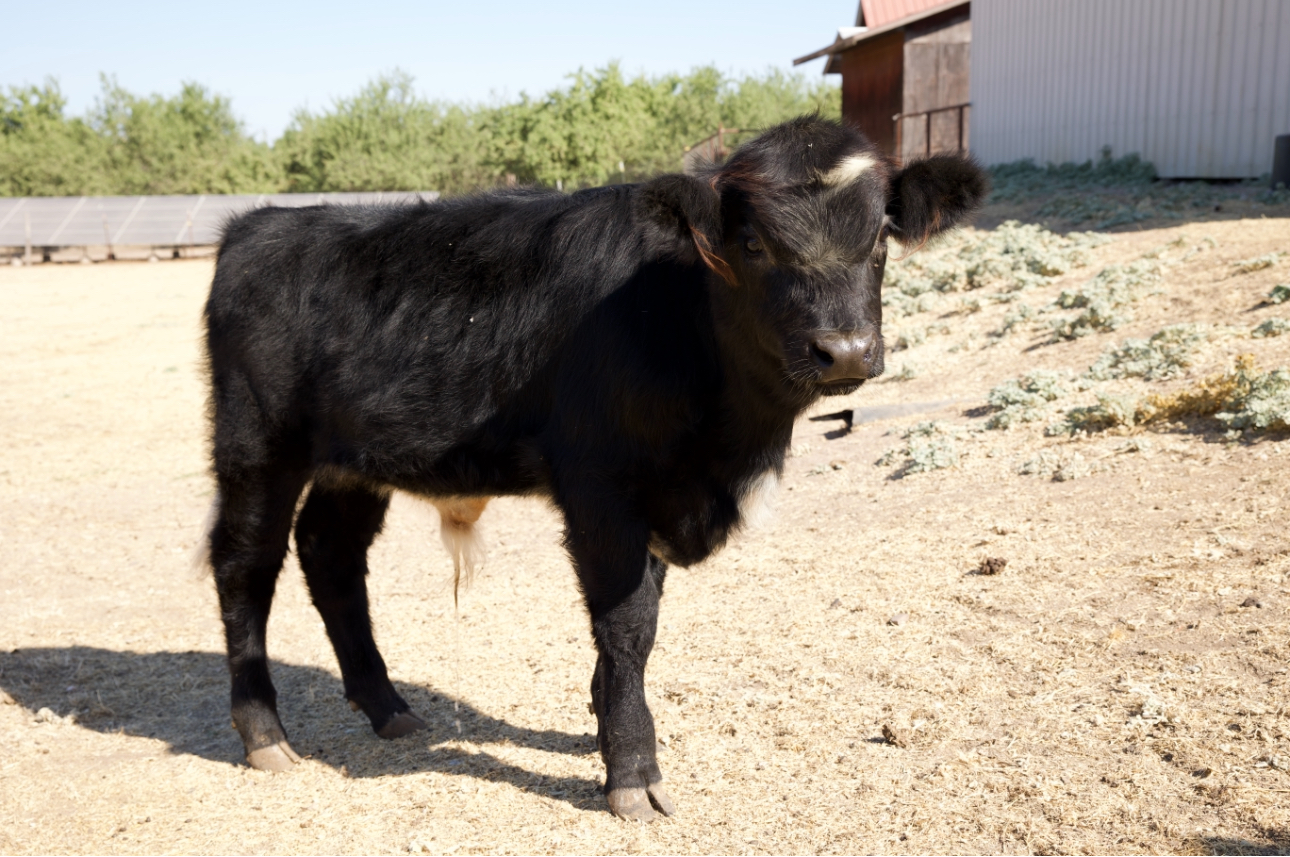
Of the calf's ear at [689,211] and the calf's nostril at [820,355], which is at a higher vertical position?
the calf's ear at [689,211]

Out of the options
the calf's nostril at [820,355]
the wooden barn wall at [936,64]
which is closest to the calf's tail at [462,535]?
the calf's nostril at [820,355]

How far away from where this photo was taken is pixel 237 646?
469 cm

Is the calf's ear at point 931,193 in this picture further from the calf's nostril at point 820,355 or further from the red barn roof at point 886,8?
the red barn roof at point 886,8

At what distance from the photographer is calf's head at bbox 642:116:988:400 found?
340 centimetres

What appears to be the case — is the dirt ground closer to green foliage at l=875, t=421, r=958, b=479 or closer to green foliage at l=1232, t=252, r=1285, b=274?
green foliage at l=875, t=421, r=958, b=479

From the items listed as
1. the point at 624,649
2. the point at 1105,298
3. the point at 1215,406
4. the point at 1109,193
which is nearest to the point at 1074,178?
the point at 1109,193

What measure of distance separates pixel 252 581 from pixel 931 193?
3.35 metres

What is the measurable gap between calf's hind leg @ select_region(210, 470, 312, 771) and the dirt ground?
18cm

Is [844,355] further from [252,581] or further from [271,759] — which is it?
[271,759]

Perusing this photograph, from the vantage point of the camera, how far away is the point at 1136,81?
54.0 feet

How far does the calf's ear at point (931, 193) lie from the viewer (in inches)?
150

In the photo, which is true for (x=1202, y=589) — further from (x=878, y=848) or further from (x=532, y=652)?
(x=532, y=652)

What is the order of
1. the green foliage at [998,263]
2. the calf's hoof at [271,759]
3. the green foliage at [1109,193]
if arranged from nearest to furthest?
the calf's hoof at [271,759], the green foliage at [998,263], the green foliage at [1109,193]

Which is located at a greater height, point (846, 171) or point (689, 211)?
point (846, 171)
